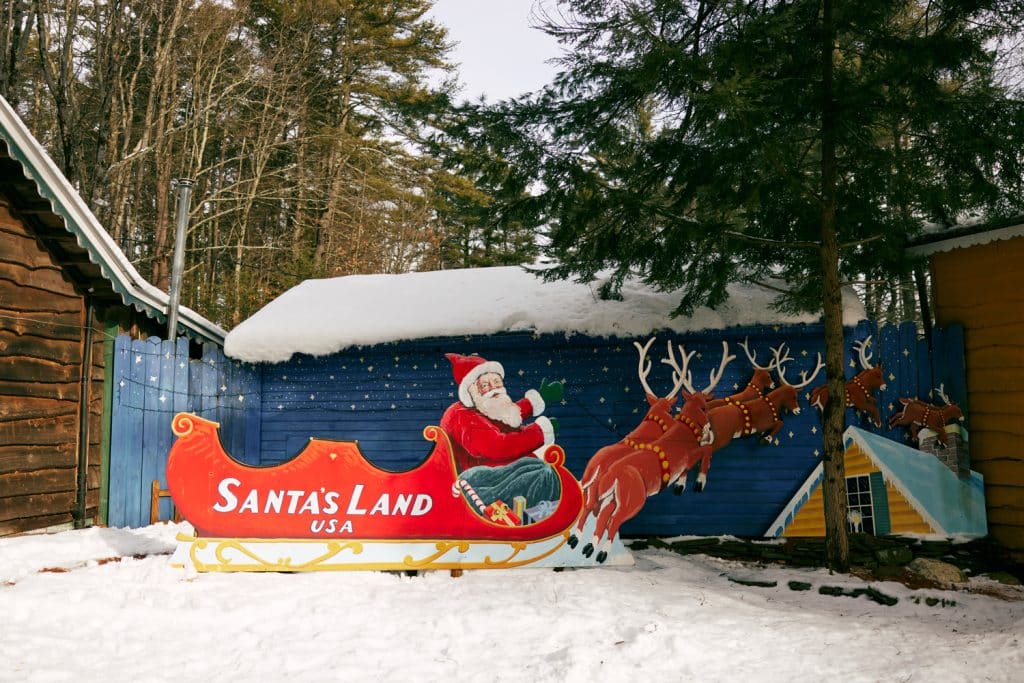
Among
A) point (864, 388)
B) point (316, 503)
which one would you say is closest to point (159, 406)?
point (316, 503)

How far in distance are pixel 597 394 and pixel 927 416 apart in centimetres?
333

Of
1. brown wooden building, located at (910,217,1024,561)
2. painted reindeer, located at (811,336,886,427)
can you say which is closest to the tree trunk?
painted reindeer, located at (811,336,886,427)

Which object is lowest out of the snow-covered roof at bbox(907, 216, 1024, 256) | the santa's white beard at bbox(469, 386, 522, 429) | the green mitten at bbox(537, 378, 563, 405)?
the santa's white beard at bbox(469, 386, 522, 429)

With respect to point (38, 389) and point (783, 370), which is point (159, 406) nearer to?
point (38, 389)

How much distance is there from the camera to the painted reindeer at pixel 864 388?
787 cm

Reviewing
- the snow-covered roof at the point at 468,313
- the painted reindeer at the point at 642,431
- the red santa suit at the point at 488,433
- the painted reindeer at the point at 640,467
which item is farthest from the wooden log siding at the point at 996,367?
the red santa suit at the point at 488,433

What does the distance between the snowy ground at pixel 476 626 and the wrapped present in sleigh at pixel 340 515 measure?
0.49ft

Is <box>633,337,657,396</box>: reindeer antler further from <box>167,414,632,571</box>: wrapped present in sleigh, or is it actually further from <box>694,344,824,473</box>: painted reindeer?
<box>167,414,632,571</box>: wrapped present in sleigh

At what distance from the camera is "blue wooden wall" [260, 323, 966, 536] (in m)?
8.08

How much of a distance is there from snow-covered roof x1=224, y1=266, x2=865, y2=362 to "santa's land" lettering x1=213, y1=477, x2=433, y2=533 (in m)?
2.79

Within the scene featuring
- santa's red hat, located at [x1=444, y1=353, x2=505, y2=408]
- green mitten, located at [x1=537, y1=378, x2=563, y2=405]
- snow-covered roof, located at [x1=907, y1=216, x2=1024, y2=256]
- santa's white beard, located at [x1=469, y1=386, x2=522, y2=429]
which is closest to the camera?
santa's white beard, located at [x1=469, y1=386, x2=522, y2=429]

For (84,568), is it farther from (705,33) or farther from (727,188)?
(705,33)

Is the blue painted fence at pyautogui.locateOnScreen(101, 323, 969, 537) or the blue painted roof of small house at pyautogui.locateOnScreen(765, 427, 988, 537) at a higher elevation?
the blue painted fence at pyautogui.locateOnScreen(101, 323, 969, 537)

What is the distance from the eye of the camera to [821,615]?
17.0 ft
